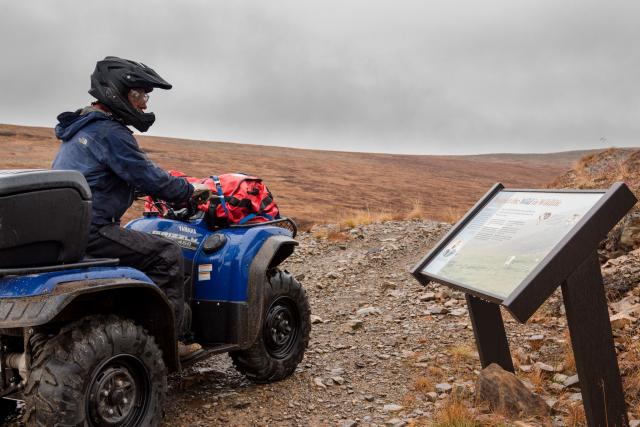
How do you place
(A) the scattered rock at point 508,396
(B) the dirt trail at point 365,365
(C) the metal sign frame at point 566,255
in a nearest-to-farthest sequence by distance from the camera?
(C) the metal sign frame at point 566,255 → (A) the scattered rock at point 508,396 → (B) the dirt trail at point 365,365

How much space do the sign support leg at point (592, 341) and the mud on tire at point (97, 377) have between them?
8.13 feet

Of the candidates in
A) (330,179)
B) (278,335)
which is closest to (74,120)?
(278,335)

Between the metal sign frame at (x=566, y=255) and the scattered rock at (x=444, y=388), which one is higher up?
the metal sign frame at (x=566, y=255)

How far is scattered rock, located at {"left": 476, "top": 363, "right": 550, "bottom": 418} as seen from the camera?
171 inches

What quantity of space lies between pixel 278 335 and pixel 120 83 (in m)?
2.36

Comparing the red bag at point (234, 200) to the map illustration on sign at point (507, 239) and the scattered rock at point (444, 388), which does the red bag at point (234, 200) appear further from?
the scattered rock at point (444, 388)

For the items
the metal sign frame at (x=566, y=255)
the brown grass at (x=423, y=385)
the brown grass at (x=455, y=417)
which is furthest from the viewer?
the brown grass at (x=423, y=385)

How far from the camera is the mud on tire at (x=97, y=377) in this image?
327 cm

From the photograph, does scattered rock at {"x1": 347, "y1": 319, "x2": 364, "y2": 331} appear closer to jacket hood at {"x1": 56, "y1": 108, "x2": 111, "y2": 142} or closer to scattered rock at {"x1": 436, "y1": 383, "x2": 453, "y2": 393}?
scattered rock at {"x1": 436, "y1": 383, "x2": 453, "y2": 393}

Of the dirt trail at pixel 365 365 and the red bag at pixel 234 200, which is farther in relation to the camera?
the red bag at pixel 234 200

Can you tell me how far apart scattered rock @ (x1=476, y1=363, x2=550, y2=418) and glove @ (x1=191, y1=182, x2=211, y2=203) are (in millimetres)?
2361

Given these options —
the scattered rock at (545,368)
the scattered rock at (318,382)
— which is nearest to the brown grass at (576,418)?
the scattered rock at (545,368)

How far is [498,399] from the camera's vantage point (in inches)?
174

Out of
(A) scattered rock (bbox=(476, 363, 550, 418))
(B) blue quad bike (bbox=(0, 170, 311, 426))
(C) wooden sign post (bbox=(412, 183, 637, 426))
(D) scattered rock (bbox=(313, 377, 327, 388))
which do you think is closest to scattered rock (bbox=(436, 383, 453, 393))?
(A) scattered rock (bbox=(476, 363, 550, 418))
